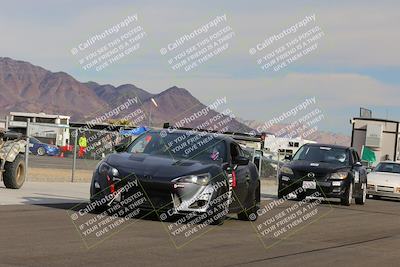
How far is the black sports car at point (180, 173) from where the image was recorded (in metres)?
11.2

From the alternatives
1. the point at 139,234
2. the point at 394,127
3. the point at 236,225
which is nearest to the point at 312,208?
the point at 236,225

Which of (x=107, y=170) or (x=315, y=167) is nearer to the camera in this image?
(x=107, y=170)

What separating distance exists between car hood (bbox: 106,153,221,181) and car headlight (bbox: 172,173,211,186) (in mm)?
60

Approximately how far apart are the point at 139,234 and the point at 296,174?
10.8 m

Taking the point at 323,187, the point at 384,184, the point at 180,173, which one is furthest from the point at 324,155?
the point at 180,173

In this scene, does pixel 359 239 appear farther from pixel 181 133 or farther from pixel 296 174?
pixel 296 174

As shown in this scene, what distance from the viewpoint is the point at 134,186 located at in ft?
36.6

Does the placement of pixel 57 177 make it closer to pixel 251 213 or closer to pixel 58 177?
pixel 58 177

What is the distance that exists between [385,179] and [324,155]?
5.74 m

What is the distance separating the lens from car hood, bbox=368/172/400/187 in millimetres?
26359

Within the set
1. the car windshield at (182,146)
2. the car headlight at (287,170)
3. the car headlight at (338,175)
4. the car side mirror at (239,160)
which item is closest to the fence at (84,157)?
the car headlight at (287,170)

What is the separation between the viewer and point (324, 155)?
21.6 m

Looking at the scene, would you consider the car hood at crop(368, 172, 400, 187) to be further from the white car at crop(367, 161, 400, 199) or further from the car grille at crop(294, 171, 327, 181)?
the car grille at crop(294, 171, 327, 181)

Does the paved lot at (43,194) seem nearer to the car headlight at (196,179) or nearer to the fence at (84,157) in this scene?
the fence at (84,157)
